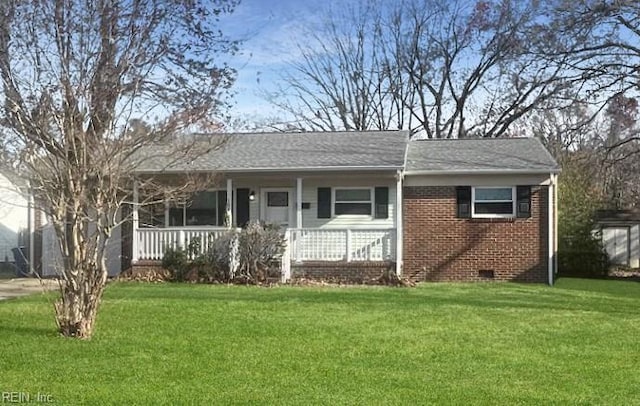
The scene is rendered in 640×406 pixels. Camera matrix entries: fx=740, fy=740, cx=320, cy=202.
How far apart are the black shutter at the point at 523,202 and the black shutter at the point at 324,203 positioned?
484 cm

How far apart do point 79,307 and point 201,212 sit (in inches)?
438

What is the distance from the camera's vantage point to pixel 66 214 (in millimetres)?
9367

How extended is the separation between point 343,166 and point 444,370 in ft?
35.7

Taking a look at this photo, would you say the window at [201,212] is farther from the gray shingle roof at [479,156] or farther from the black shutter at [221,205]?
the gray shingle roof at [479,156]

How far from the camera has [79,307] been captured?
8898 millimetres

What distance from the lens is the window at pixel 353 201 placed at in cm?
1941

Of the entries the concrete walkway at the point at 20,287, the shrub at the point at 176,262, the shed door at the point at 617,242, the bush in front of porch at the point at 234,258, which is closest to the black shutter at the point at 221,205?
the bush in front of porch at the point at 234,258

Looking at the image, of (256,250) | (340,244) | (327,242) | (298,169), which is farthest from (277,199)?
(256,250)

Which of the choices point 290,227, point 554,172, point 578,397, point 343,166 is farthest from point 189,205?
point 578,397

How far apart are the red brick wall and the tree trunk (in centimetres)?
1126

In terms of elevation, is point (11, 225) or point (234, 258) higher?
point (11, 225)

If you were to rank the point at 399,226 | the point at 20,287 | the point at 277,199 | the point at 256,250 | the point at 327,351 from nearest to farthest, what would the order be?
the point at 327,351 < the point at 20,287 < the point at 256,250 < the point at 399,226 < the point at 277,199

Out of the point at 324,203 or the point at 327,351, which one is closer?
the point at 327,351

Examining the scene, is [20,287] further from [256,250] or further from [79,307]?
[79,307]
